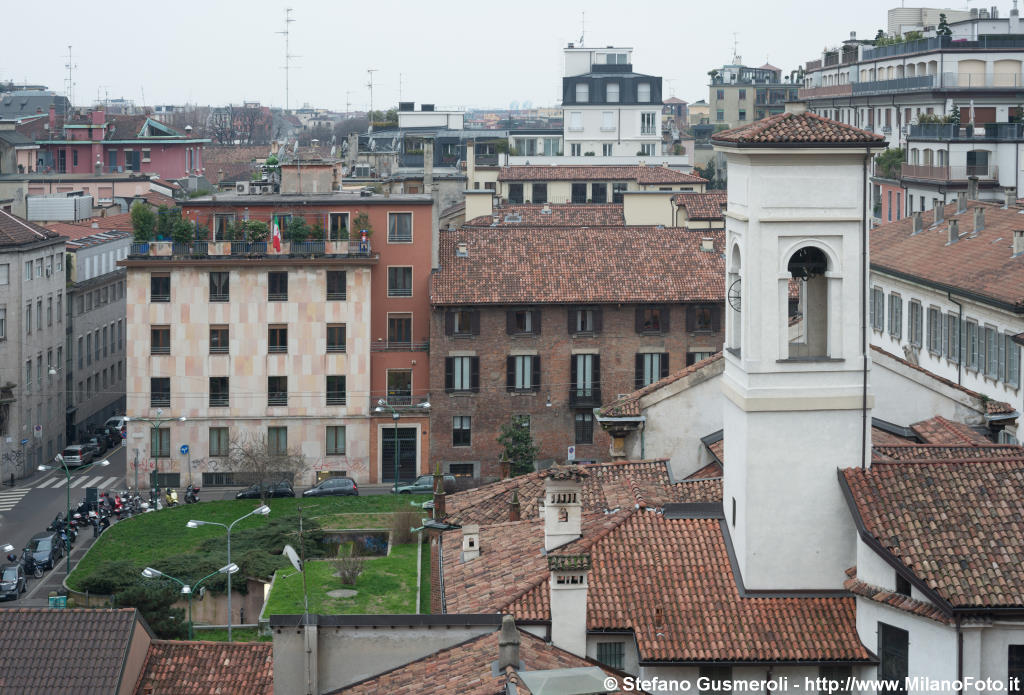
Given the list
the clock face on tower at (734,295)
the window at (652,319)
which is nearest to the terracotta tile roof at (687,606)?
the clock face on tower at (734,295)

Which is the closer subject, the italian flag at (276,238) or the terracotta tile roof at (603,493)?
the terracotta tile roof at (603,493)

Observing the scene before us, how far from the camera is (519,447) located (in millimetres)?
67188

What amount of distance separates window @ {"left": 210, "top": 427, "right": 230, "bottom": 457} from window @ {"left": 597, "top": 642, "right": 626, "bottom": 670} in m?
46.0

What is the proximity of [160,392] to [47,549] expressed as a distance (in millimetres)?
13001

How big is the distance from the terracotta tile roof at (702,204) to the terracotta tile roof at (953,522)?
63.8 meters

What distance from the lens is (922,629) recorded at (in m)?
25.0

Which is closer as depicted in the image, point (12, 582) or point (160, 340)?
point (12, 582)

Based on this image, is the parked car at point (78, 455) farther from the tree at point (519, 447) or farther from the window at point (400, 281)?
the tree at point (519, 447)

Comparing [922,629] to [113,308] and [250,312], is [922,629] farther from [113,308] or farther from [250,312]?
[113,308]

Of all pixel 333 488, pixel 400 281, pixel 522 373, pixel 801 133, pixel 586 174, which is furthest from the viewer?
pixel 586 174

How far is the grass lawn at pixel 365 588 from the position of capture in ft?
135

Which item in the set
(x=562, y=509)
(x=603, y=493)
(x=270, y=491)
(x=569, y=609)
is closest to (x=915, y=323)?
(x=270, y=491)

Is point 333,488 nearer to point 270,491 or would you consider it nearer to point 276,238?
point 270,491

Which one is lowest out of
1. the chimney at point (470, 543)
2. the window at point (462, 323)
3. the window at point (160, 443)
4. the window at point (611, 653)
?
the window at point (160, 443)
